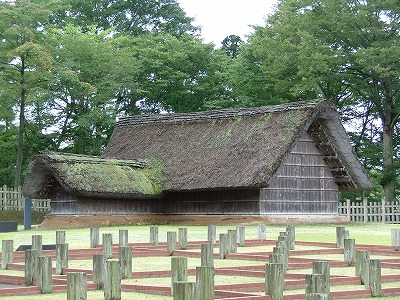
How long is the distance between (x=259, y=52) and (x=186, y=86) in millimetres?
5959

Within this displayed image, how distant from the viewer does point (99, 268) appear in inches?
546

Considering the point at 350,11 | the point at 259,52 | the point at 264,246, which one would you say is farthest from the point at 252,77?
the point at 264,246

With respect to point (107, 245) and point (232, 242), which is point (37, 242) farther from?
point (232, 242)

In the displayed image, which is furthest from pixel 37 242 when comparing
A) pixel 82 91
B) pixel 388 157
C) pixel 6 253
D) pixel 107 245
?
pixel 388 157

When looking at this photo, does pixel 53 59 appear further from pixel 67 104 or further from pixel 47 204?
pixel 47 204

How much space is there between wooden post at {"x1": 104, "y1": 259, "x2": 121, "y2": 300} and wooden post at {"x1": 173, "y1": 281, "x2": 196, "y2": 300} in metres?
2.05

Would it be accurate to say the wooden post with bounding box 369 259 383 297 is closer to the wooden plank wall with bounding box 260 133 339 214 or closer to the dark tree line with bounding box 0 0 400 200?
the wooden plank wall with bounding box 260 133 339 214

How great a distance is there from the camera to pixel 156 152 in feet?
132

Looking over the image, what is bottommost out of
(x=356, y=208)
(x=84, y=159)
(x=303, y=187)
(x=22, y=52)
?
(x=356, y=208)

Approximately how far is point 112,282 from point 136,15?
52264 mm

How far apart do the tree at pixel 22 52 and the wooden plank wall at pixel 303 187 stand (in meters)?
14.4

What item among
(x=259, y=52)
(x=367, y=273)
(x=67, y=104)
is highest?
(x=259, y=52)

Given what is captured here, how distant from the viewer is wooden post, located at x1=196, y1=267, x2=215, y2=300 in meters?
11.6

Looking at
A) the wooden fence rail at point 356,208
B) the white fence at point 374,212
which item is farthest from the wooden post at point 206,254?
the white fence at point 374,212
